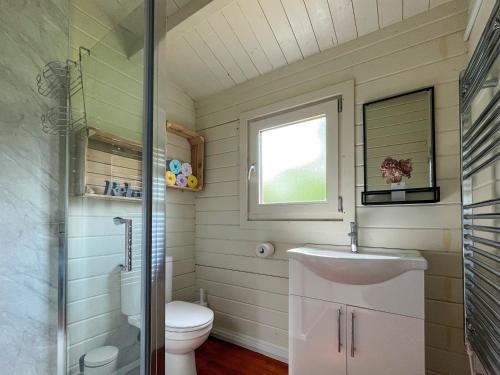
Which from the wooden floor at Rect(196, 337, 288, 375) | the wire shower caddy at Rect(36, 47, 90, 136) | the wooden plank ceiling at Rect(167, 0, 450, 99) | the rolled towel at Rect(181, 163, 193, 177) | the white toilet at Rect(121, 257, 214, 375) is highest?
the wooden plank ceiling at Rect(167, 0, 450, 99)

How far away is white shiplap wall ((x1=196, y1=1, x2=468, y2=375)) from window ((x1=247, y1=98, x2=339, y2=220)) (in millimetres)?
143

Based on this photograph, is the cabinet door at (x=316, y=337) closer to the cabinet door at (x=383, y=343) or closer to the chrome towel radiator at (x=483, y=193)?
the cabinet door at (x=383, y=343)

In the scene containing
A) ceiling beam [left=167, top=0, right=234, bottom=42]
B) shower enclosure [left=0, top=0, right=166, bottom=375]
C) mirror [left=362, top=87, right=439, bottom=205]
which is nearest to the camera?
shower enclosure [left=0, top=0, right=166, bottom=375]

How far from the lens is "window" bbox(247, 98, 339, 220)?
5.85 feet

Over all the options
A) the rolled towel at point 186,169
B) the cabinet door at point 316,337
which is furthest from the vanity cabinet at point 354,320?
the rolled towel at point 186,169

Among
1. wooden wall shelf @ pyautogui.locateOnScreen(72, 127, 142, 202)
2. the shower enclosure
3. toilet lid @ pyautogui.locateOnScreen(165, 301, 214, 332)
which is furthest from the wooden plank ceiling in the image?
toilet lid @ pyautogui.locateOnScreen(165, 301, 214, 332)

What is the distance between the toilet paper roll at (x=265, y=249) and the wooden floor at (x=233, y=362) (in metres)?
0.74

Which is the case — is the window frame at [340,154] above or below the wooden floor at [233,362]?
above

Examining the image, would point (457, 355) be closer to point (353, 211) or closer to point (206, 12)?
point (353, 211)

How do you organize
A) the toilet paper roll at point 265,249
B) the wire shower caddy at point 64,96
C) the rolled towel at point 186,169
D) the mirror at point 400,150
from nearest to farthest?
the wire shower caddy at point 64,96 → the mirror at point 400,150 → the toilet paper roll at point 265,249 → the rolled towel at point 186,169

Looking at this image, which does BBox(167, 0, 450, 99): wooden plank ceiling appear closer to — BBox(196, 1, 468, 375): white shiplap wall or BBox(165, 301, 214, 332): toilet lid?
BBox(196, 1, 468, 375): white shiplap wall

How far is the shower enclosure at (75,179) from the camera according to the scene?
108cm

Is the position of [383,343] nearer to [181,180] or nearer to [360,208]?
[360,208]

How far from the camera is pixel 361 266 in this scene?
4.12 ft
